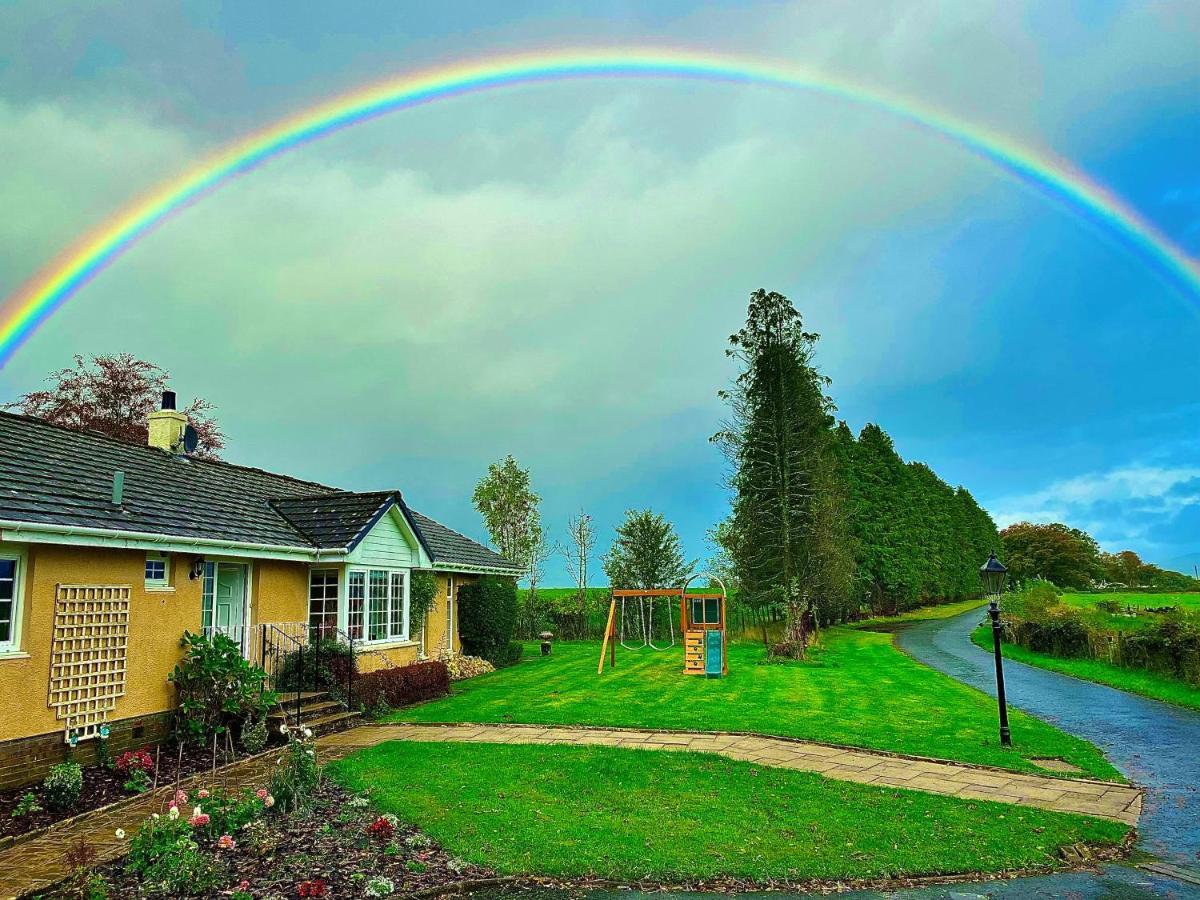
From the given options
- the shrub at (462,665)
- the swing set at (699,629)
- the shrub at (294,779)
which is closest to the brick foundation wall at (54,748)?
the shrub at (294,779)

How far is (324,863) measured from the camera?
709 centimetres

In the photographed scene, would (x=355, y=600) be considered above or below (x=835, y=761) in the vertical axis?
above

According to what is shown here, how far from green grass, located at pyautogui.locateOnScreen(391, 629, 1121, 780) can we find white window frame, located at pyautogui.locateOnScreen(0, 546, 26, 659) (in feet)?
23.5

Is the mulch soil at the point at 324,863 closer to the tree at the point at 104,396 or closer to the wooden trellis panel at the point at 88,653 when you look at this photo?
the wooden trellis panel at the point at 88,653

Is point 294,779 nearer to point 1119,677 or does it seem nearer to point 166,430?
point 166,430

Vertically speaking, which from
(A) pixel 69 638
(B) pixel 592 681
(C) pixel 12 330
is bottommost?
(B) pixel 592 681

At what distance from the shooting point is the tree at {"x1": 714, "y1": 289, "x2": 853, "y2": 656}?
95.0ft

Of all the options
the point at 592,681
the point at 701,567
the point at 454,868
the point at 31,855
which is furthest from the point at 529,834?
the point at 701,567

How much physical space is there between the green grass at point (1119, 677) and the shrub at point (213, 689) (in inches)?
784

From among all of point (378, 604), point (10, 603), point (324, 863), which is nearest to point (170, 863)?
point (324, 863)

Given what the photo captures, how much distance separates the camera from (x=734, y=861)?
7.25 m

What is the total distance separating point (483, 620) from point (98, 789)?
15.1m

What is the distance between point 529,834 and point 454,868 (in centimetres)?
108

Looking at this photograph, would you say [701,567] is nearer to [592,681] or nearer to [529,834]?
[592,681]
